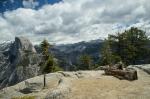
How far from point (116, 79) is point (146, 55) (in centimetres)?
8914

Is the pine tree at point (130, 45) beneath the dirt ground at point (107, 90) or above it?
above

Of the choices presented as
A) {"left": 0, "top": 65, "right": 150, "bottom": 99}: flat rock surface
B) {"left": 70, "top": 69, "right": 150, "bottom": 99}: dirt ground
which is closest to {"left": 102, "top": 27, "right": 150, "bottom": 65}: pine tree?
{"left": 0, "top": 65, "right": 150, "bottom": 99}: flat rock surface

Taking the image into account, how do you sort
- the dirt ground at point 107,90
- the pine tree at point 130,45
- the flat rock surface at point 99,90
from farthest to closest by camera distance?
the pine tree at point 130,45 < the flat rock surface at point 99,90 < the dirt ground at point 107,90

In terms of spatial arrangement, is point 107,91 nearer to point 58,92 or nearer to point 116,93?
point 116,93

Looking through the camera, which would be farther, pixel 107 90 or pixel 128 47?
pixel 128 47

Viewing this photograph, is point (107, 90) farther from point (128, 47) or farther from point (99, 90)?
point (128, 47)

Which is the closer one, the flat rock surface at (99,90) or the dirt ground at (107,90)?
the dirt ground at (107,90)

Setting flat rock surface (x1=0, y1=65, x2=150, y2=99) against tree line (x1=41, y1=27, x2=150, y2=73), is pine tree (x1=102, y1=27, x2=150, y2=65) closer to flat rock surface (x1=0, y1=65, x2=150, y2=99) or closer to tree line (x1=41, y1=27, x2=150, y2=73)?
tree line (x1=41, y1=27, x2=150, y2=73)

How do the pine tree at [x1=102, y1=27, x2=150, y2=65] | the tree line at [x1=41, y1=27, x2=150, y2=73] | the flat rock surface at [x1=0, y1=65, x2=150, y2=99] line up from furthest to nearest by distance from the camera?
the pine tree at [x1=102, y1=27, x2=150, y2=65] → the tree line at [x1=41, y1=27, x2=150, y2=73] → the flat rock surface at [x1=0, y1=65, x2=150, y2=99]

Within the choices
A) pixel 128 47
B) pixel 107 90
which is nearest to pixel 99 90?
pixel 107 90

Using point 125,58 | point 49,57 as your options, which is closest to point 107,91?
point 49,57

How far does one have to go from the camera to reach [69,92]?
35844 millimetres

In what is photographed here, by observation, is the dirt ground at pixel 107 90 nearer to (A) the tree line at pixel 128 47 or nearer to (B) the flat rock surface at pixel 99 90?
(B) the flat rock surface at pixel 99 90

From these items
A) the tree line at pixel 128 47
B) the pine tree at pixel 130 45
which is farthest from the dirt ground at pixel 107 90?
the pine tree at pixel 130 45
